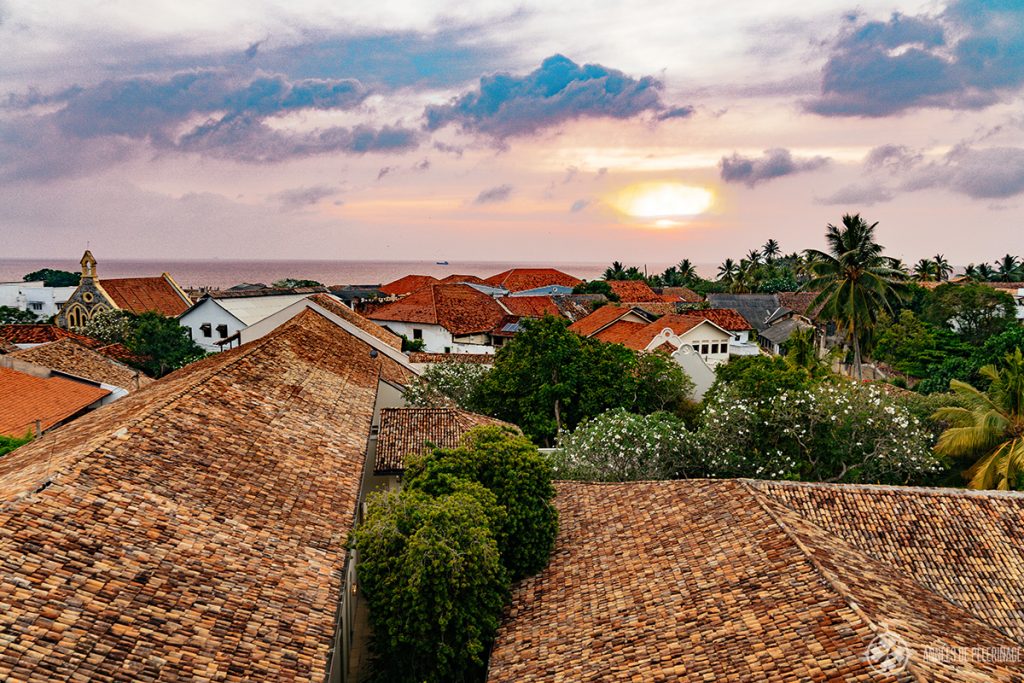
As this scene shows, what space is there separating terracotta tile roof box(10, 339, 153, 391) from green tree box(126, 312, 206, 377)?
5569mm

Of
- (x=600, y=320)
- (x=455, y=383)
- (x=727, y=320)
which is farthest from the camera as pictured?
(x=727, y=320)

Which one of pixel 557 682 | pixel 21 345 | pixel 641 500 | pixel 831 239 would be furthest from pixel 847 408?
pixel 21 345

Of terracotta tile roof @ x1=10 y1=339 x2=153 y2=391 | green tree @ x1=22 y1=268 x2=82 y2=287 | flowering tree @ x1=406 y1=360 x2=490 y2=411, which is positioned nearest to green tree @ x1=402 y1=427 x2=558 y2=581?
flowering tree @ x1=406 y1=360 x2=490 y2=411

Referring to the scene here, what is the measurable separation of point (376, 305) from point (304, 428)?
58575 mm

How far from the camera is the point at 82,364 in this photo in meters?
32.9

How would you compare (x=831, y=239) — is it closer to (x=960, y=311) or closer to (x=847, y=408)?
(x=847, y=408)

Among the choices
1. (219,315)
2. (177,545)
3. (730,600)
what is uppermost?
(219,315)

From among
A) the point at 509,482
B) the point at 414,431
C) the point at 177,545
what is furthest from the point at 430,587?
the point at 414,431

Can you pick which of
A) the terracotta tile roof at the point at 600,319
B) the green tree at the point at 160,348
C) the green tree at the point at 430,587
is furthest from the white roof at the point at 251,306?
the green tree at the point at 430,587

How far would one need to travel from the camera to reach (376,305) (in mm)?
73562

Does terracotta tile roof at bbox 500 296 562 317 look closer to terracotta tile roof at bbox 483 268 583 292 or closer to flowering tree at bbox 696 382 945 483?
terracotta tile roof at bbox 483 268 583 292

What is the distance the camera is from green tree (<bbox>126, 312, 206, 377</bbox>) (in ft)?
136

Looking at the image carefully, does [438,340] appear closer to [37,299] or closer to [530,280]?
[37,299]

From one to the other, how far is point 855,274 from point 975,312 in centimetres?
2021
